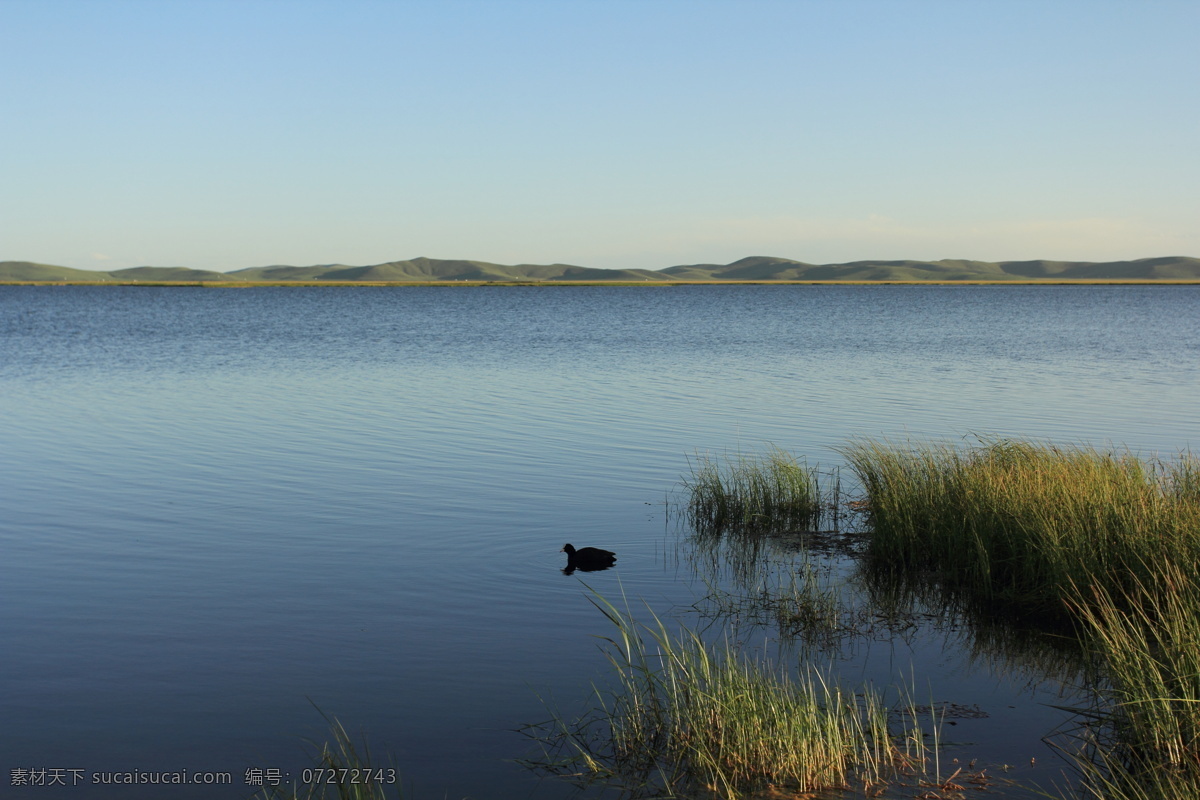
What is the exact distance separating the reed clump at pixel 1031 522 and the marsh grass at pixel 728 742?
8.15ft

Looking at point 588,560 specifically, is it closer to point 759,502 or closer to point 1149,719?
point 759,502

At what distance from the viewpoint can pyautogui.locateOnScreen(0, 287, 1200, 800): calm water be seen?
23.3 feet

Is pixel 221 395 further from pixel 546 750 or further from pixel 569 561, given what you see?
pixel 546 750

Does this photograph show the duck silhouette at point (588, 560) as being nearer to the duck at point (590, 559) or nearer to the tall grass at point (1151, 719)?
the duck at point (590, 559)

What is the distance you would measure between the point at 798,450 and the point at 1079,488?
8.65 meters

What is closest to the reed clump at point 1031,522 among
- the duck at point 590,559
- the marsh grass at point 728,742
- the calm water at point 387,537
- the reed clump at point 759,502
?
the reed clump at point 759,502

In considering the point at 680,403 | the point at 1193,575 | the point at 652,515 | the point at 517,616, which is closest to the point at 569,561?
the point at 517,616

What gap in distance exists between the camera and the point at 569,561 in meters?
11.2

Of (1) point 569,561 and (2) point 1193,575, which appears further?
(1) point 569,561

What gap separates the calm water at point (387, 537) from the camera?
710 centimetres

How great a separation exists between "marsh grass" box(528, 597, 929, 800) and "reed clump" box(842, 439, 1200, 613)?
2.48m

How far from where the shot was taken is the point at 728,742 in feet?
20.4

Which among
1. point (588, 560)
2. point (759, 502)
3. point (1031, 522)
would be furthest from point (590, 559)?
point (1031, 522)

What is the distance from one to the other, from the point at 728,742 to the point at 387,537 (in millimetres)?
7136
